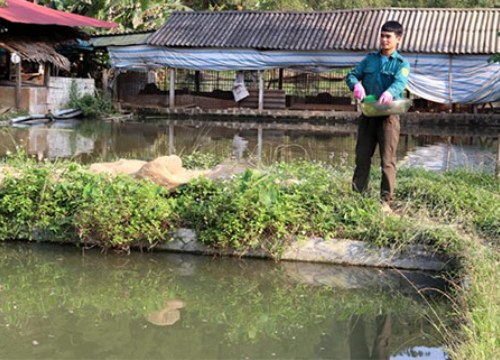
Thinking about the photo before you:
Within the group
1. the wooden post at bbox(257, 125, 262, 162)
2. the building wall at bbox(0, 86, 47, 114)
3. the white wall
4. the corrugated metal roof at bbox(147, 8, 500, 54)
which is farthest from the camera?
the corrugated metal roof at bbox(147, 8, 500, 54)

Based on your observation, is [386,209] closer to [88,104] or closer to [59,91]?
[59,91]

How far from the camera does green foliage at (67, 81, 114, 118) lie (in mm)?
21984

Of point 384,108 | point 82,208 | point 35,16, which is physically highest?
point 35,16

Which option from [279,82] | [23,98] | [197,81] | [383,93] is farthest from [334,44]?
[383,93]

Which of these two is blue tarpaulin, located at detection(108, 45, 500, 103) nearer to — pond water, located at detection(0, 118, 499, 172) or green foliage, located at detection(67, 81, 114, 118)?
pond water, located at detection(0, 118, 499, 172)

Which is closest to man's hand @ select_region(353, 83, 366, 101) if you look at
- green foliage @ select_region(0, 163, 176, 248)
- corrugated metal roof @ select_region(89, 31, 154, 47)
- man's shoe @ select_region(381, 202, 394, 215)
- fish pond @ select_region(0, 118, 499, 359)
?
man's shoe @ select_region(381, 202, 394, 215)

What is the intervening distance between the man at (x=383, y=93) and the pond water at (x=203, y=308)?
39.6 inches

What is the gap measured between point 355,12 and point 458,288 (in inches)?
815

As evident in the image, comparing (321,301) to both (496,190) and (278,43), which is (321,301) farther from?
(278,43)

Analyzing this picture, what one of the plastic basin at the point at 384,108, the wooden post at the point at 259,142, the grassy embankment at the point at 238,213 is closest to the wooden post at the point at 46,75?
the wooden post at the point at 259,142

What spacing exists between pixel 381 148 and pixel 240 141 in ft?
32.4

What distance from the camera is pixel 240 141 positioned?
1569 cm

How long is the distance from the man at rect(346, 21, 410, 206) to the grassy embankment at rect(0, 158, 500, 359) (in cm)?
24

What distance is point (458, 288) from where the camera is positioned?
4.35 meters
